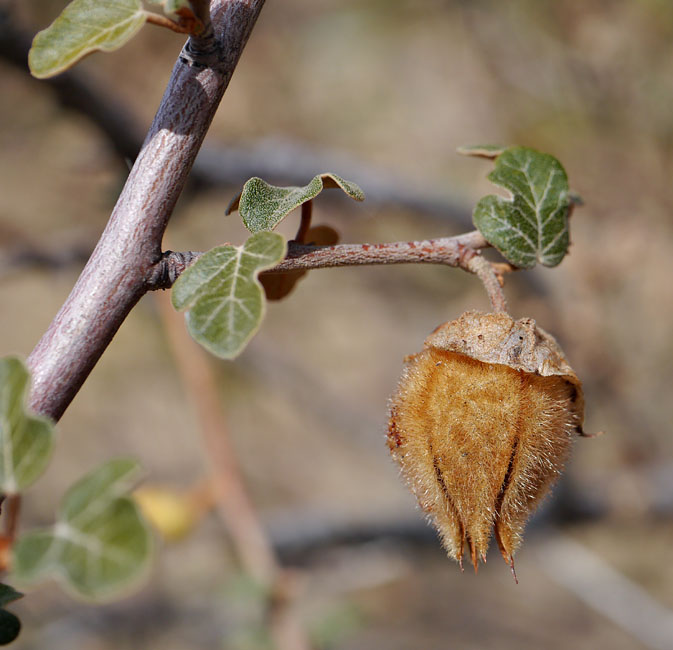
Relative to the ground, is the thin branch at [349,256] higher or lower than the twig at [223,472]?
higher

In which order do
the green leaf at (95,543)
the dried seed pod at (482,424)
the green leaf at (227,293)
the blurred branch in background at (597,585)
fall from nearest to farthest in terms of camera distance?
the green leaf at (95,543) → the green leaf at (227,293) → the dried seed pod at (482,424) → the blurred branch in background at (597,585)

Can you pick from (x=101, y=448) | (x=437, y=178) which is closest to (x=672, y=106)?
Result: (x=437, y=178)

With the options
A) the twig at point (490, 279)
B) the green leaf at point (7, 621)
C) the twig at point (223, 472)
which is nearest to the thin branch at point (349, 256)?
the twig at point (490, 279)

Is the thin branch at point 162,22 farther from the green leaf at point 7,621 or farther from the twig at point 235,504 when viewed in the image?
the twig at point 235,504

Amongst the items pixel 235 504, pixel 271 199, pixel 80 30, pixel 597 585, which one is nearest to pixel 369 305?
pixel 597 585

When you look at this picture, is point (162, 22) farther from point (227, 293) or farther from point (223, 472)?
point (223, 472)
